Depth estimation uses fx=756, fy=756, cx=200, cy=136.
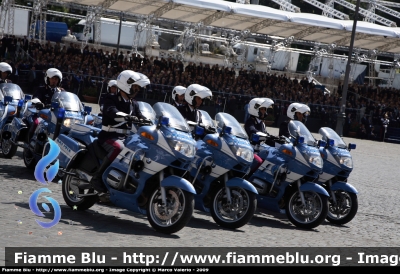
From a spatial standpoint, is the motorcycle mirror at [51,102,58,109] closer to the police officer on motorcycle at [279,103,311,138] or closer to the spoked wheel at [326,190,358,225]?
the police officer on motorcycle at [279,103,311,138]

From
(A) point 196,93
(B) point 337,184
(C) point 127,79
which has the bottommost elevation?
(B) point 337,184

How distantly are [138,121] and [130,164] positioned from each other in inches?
19.9

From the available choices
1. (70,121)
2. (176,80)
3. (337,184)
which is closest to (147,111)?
(70,121)

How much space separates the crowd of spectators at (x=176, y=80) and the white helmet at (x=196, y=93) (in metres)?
17.3

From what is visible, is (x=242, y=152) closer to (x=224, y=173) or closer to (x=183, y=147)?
(x=224, y=173)

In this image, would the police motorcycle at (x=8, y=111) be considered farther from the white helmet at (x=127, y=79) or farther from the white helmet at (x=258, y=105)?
the white helmet at (x=127, y=79)

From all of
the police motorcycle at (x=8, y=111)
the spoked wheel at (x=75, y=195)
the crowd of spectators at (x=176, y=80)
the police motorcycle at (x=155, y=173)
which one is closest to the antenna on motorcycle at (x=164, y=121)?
the police motorcycle at (x=155, y=173)

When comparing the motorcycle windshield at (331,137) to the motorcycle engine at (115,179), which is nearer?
the motorcycle engine at (115,179)

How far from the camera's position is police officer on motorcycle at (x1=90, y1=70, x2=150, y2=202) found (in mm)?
8766

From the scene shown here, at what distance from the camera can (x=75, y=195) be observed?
9.23m

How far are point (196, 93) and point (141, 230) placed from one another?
2.96 metres

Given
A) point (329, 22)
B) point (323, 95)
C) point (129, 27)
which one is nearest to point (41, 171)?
point (323, 95)

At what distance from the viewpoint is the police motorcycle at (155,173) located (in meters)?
8.19

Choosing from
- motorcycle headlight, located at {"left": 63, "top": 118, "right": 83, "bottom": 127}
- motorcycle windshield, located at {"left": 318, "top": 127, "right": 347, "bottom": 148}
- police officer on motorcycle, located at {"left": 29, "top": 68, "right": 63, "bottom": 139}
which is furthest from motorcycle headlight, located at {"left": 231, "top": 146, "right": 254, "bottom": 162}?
police officer on motorcycle, located at {"left": 29, "top": 68, "right": 63, "bottom": 139}
